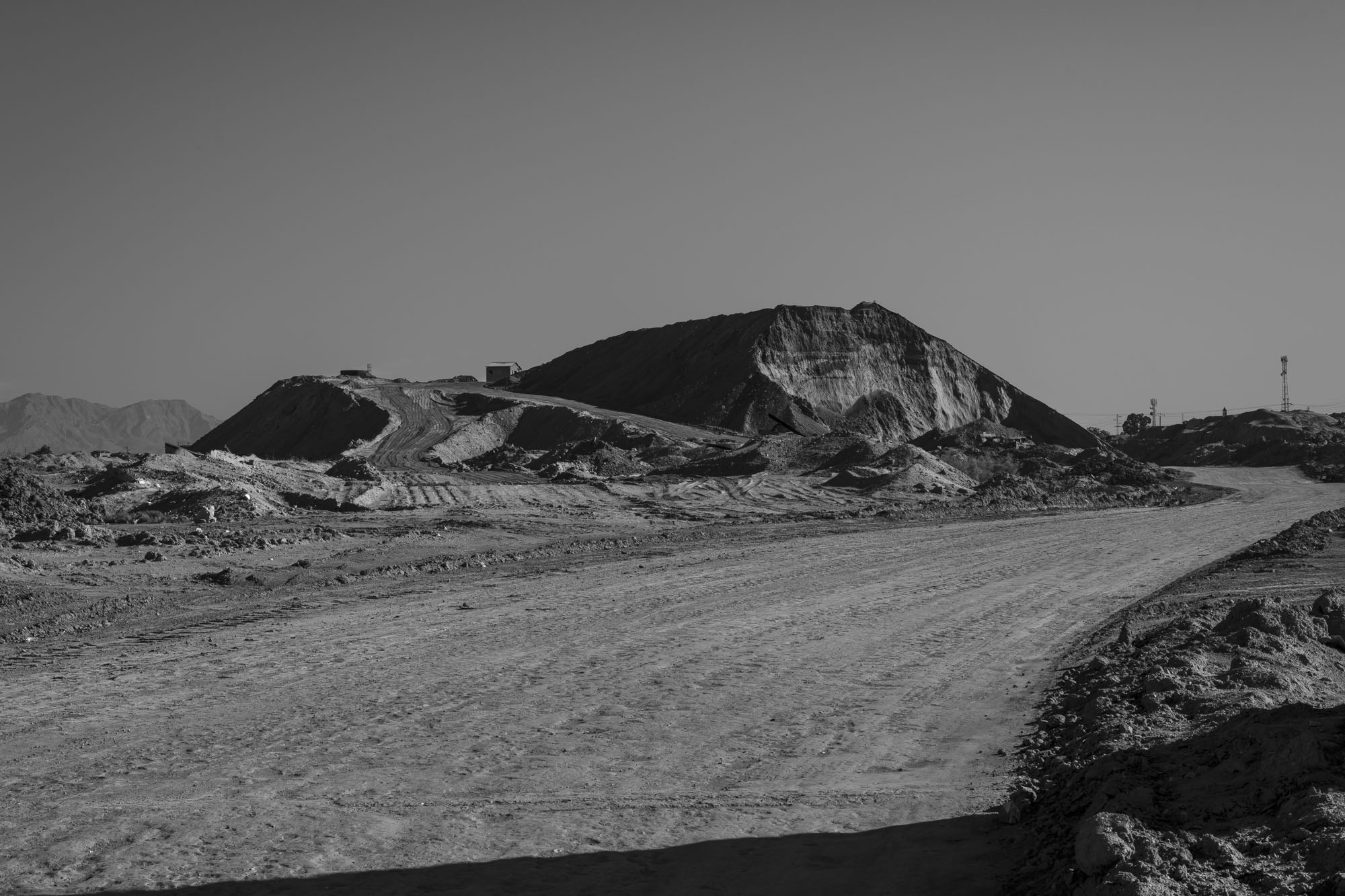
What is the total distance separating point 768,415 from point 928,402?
14224mm

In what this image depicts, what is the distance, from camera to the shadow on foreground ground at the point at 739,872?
6645 mm

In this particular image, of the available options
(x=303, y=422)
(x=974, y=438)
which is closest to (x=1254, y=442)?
(x=974, y=438)

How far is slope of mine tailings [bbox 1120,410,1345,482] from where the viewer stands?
204 feet

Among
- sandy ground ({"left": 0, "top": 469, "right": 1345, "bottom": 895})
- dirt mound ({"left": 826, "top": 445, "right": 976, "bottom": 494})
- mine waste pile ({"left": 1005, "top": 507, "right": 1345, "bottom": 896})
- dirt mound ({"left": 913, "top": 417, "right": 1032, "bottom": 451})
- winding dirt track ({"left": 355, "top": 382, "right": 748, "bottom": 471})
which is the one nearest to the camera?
mine waste pile ({"left": 1005, "top": 507, "right": 1345, "bottom": 896})

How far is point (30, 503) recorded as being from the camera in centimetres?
2809

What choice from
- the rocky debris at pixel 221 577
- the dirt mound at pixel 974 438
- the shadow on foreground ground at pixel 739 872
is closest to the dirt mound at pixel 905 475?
the dirt mound at pixel 974 438

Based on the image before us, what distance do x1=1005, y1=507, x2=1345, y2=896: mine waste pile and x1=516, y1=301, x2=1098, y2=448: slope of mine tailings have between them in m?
56.0

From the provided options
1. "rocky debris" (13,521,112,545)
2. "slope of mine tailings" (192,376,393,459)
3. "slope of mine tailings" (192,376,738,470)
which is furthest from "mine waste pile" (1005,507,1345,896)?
"slope of mine tailings" (192,376,393,459)

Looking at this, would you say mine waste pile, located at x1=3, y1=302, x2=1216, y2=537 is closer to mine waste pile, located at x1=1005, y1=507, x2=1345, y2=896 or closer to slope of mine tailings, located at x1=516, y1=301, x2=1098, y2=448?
slope of mine tailings, located at x1=516, y1=301, x2=1098, y2=448

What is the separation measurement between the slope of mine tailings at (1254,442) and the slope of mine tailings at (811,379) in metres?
7.57

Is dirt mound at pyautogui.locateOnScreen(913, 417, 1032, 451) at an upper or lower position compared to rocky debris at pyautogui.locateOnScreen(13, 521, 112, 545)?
upper

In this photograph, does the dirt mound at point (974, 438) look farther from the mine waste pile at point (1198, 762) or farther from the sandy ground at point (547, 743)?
the mine waste pile at point (1198, 762)

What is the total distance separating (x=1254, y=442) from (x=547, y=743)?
228 ft

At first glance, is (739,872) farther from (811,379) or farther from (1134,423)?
(1134,423)
